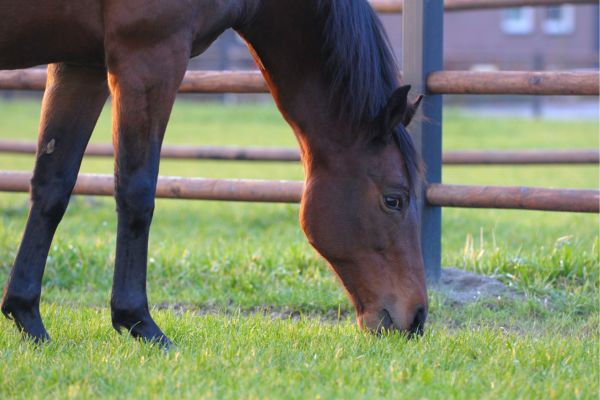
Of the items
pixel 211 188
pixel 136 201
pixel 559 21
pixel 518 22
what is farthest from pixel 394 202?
pixel 559 21

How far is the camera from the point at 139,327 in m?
3.38

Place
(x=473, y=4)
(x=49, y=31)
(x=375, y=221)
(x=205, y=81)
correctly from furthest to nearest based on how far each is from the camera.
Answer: (x=473, y=4) → (x=205, y=81) → (x=375, y=221) → (x=49, y=31)

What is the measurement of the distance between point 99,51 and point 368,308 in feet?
4.66

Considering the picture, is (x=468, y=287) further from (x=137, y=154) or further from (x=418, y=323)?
(x=137, y=154)

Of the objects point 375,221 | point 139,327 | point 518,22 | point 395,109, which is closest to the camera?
point 139,327

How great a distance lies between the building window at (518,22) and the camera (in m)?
35.2

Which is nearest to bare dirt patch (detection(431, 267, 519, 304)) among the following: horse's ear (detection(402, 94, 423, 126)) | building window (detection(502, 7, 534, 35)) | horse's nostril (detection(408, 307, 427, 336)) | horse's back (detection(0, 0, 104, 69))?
horse's nostril (detection(408, 307, 427, 336))

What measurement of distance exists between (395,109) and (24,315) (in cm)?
166

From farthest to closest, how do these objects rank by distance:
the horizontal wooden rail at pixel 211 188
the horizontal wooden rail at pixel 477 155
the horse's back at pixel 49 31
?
the horizontal wooden rail at pixel 477 155
the horizontal wooden rail at pixel 211 188
the horse's back at pixel 49 31

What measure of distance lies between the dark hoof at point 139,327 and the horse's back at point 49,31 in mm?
973

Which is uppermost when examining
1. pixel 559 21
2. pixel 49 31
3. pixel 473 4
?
pixel 559 21

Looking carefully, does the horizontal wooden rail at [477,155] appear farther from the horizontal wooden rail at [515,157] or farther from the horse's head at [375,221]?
the horse's head at [375,221]

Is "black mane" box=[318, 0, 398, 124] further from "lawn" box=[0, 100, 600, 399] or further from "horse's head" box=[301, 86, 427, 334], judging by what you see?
"lawn" box=[0, 100, 600, 399]

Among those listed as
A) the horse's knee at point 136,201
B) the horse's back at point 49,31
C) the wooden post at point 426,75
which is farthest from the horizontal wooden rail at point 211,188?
the horse's back at point 49,31
